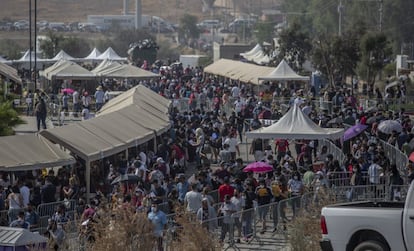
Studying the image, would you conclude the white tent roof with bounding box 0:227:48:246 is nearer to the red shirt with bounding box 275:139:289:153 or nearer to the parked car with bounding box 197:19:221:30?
the red shirt with bounding box 275:139:289:153

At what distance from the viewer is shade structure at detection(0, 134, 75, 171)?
23578mm

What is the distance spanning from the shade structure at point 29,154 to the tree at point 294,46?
38.6 meters

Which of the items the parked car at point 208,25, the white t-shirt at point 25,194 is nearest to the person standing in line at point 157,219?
the white t-shirt at point 25,194

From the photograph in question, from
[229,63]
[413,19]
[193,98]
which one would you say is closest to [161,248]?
[193,98]

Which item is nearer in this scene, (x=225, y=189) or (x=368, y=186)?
(x=225, y=189)

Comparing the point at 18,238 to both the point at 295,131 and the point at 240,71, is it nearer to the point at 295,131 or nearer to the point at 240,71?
the point at 295,131

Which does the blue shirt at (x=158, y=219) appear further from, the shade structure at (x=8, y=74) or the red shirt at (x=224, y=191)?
the shade structure at (x=8, y=74)

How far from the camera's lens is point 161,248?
57.8 feet

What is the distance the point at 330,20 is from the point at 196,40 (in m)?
29.8

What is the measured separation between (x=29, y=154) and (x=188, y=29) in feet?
373

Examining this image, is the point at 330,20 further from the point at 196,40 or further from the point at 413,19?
the point at 196,40

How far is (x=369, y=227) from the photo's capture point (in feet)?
52.2

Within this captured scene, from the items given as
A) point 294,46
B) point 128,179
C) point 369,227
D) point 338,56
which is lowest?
point 128,179

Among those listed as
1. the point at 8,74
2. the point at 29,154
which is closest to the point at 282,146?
the point at 29,154
